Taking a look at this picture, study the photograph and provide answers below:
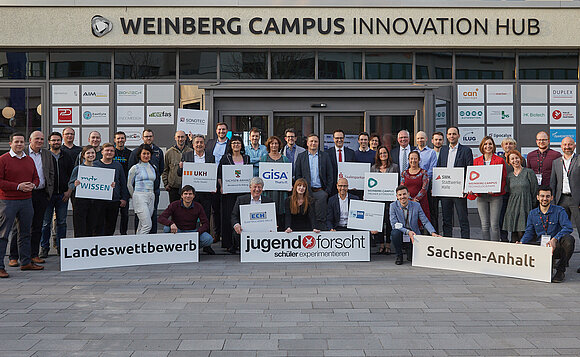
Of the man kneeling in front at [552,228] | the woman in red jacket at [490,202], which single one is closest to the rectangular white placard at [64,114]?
the woman in red jacket at [490,202]

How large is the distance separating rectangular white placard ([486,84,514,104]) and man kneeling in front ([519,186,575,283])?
19.1 ft

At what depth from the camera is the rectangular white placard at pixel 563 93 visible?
44.8 ft

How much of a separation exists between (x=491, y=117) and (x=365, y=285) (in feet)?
25.2

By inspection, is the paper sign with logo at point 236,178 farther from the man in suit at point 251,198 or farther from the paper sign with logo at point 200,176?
the man in suit at point 251,198

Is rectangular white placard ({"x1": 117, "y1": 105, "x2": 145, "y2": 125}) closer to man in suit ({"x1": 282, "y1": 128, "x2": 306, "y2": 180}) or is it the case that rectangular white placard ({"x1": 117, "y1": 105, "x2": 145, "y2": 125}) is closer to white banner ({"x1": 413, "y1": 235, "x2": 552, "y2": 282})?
man in suit ({"x1": 282, "y1": 128, "x2": 306, "y2": 180})

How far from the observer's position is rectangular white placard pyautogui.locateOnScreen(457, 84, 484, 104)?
13633mm

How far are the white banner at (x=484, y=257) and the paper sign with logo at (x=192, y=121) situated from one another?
4680mm

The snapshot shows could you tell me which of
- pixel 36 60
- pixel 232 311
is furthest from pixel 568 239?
pixel 36 60

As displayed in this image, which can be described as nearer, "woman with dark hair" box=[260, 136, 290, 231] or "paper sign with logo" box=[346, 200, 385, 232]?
"paper sign with logo" box=[346, 200, 385, 232]

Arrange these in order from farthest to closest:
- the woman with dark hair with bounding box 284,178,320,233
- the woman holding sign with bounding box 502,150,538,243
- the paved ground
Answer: the woman with dark hair with bounding box 284,178,320,233 < the woman holding sign with bounding box 502,150,538,243 < the paved ground

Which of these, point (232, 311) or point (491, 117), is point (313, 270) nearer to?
point (232, 311)

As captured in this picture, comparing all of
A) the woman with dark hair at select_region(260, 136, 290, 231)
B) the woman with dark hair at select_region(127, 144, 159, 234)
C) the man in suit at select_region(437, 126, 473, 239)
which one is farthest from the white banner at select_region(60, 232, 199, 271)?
the man in suit at select_region(437, 126, 473, 239)

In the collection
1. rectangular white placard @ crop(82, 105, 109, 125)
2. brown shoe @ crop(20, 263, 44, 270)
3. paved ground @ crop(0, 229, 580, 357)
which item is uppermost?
rectangular white placard @ crop(82, 105, 109, 125)

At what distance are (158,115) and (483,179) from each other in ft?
24.5
